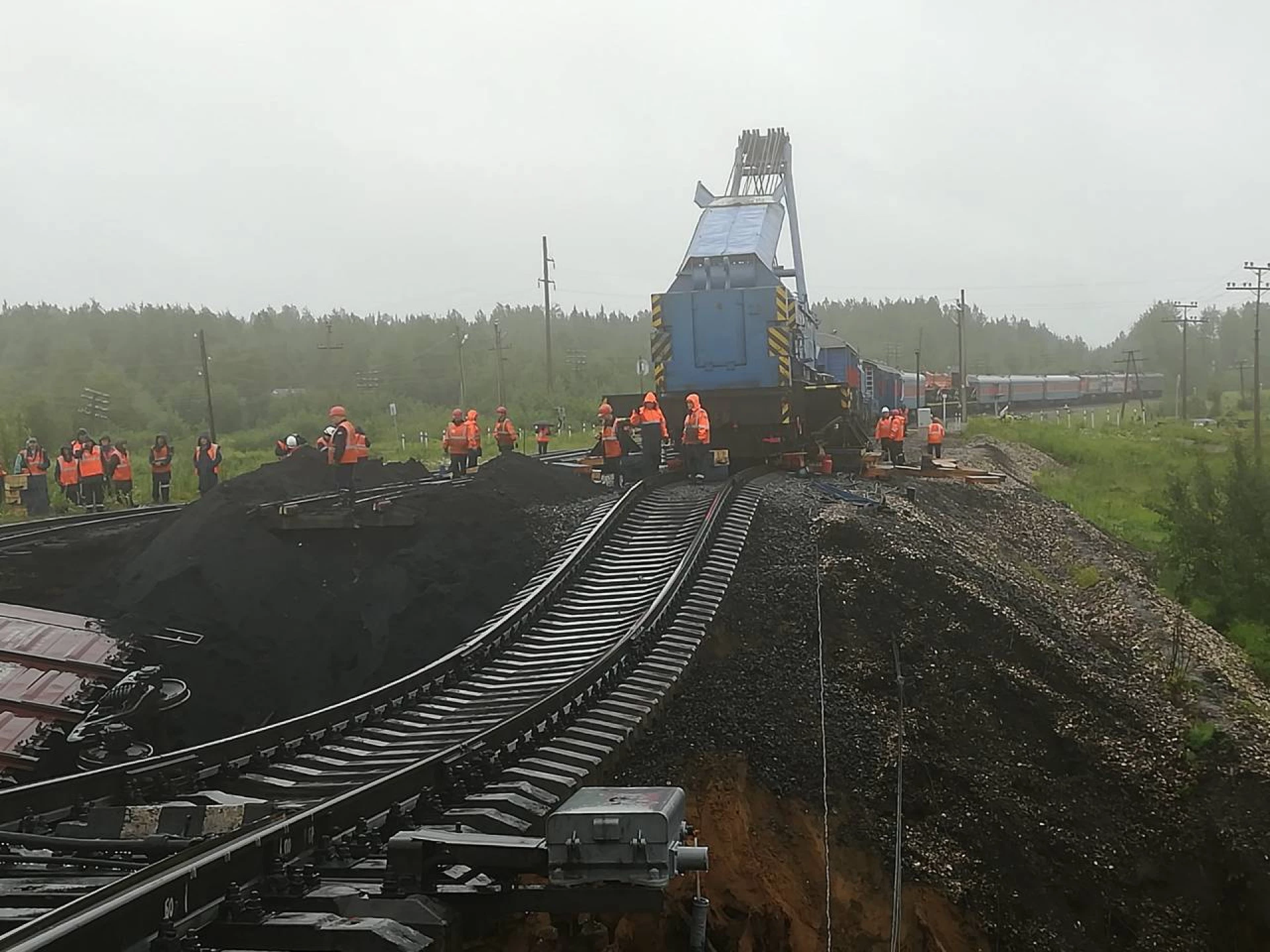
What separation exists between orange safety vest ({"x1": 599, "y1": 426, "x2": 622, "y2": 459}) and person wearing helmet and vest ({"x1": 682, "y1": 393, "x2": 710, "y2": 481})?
6.50 feet

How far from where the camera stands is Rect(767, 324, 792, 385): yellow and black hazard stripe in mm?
17125

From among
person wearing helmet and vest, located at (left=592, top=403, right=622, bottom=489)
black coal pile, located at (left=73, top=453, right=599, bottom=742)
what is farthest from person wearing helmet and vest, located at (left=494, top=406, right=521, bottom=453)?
black coal pile, located at (left=73, top=453, right=599, bottom=742)

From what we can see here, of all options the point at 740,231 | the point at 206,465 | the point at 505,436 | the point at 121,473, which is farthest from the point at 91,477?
the point at 740,231

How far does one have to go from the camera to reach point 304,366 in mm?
71375

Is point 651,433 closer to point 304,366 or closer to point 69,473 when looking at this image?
point 69,473

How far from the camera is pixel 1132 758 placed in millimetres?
9164

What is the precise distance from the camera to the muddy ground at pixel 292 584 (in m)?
9.54

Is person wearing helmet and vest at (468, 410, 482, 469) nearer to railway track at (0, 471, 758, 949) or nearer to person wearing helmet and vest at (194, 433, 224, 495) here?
person wearing helmet and vest at (194, 433, 224, 495)

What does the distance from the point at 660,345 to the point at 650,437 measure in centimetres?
193

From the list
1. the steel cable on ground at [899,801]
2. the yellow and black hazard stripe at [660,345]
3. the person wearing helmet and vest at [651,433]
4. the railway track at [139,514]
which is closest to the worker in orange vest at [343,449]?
the railway track at [139,514]

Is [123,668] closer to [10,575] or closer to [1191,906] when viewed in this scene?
[10,575]

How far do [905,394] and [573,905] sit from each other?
4037cm

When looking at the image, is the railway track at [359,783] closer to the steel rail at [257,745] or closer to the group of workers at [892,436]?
the steel rail at [257,745]

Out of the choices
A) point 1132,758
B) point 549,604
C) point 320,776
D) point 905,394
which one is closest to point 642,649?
point 549,604
